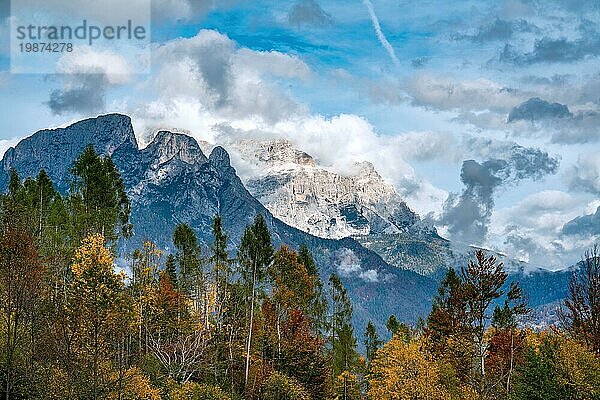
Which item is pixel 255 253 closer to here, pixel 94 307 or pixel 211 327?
pixel 211 327

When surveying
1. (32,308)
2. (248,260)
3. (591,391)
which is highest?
(248,260)

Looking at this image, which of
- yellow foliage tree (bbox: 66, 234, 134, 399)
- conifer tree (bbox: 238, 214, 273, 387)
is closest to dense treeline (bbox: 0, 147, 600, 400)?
yellow foliage tree (bbox: 66, 234, 134, 399)

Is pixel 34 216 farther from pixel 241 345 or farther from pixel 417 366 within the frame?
pixel 417 366

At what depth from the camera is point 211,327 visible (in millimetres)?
73188

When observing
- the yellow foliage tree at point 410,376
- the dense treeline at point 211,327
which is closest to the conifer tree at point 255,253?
the dense treeline at point 211,327

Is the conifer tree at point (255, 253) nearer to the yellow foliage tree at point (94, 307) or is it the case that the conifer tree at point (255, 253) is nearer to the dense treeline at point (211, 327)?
the dense treeline at point (211, 327)

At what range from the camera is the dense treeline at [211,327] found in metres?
44.1

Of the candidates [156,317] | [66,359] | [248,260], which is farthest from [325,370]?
[66,359]

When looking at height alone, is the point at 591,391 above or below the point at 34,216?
below

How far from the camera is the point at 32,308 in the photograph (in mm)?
43438

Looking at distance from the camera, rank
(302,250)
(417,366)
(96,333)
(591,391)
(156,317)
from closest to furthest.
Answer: (96,333), (591,391), (417,366), (156,317), (302,250)

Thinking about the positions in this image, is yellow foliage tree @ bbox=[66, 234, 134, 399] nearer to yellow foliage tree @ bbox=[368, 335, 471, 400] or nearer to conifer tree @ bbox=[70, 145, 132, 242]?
conifer tree @ bbox=[70, 145, 132, 242]

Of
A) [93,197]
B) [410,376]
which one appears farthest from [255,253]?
[410,376]

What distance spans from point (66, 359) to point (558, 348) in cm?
3370
